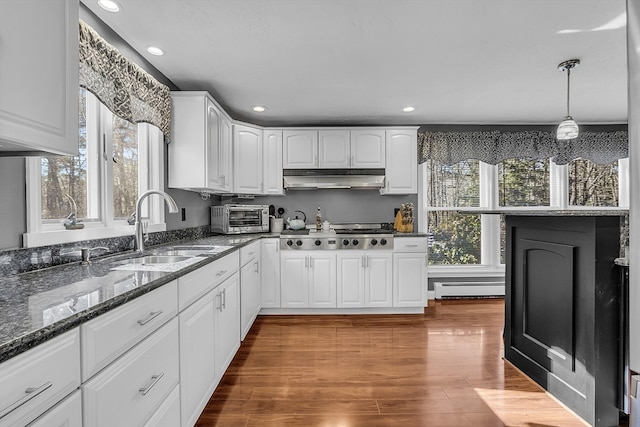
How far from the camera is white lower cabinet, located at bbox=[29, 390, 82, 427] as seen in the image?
0.77 m

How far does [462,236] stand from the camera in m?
4.46

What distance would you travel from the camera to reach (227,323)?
7.62 ft

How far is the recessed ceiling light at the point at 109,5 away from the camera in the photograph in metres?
1.81

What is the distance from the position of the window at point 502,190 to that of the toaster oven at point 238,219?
2.13 m

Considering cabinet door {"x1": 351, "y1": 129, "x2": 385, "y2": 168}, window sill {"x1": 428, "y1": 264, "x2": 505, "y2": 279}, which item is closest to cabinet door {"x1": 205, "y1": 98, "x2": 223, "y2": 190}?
cabinet door {"x1": 351, "y1": 129, "x2": 385, "y2": 168}

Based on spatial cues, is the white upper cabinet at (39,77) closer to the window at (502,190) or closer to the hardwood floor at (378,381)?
the hardwood floor at (378,381)

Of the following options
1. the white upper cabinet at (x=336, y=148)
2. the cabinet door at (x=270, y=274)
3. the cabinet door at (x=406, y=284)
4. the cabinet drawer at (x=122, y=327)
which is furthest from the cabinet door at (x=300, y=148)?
the cabinet drawer at (x=122, y=327)

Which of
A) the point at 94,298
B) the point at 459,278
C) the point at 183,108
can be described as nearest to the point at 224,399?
the point at 94,298

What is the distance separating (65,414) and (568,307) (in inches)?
93.2

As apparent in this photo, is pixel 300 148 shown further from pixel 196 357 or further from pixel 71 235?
pixel 196 357

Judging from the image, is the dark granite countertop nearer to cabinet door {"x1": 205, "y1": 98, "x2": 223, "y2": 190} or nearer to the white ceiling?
cabinet door {"x1": 205, "y1": 98, "x2": 223, "y2": 190}

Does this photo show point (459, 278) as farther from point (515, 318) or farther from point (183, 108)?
point (183, 108)

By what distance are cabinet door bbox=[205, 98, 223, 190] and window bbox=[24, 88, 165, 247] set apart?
0.38 m

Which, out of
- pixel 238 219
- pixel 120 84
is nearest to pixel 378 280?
pixel 238 219
